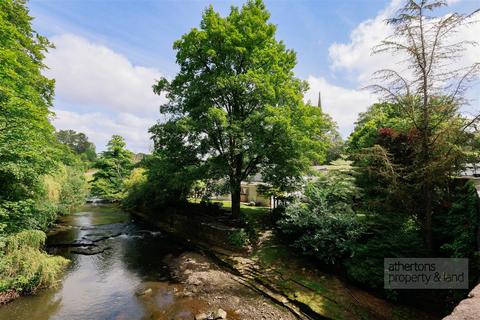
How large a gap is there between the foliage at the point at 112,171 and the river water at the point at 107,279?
1728 centimetres

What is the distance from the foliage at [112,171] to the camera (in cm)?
3575

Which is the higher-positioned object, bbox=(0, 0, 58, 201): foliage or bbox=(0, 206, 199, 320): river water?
bbox=(0, 0, 58, 201): foliage

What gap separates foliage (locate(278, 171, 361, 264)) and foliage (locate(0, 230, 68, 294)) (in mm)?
9598

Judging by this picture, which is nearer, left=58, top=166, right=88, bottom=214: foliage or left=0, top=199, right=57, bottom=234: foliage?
left=0, top=199, right=57, bottom=234: foliage

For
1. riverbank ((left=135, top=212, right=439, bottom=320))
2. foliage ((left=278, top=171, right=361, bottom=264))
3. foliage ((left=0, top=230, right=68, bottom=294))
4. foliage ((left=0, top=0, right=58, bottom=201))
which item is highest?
foliage ((left=0, top=0, right=58, bottom=201))

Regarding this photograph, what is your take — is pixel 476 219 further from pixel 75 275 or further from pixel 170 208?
pixel 170 208

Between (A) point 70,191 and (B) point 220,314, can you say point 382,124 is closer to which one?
(B) point 220,314

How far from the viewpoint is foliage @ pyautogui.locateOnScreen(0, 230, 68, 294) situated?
8.22 meters

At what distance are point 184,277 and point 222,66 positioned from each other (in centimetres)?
1089

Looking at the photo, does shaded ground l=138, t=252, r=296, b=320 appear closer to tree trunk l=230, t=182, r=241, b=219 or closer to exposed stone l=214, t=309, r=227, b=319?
exposed stone l=214, t=309, r=227, b=319

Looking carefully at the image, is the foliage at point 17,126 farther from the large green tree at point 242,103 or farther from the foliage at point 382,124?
the foliage at point 382,124

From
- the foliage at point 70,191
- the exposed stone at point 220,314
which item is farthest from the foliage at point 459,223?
the foliage at point 70,191

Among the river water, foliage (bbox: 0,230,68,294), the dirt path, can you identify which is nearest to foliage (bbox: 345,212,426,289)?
the dirt path

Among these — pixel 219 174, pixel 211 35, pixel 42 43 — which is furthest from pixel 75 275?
pixel 211 35
